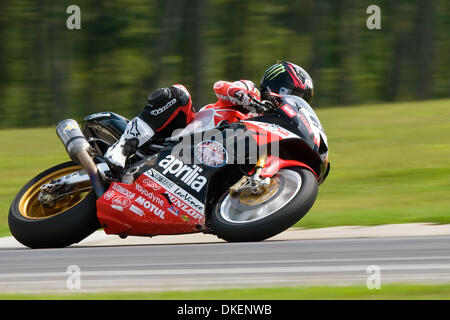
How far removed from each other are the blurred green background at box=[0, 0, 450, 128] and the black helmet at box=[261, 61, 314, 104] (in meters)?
22.8

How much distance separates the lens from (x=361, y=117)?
21.2 m

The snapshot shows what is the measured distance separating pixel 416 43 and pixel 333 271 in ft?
113

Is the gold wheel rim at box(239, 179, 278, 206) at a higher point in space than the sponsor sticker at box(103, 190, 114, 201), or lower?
higher

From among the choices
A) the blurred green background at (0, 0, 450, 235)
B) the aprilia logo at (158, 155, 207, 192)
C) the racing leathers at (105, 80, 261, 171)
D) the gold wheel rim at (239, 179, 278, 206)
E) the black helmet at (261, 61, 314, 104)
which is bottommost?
the blurred green background at (0, 0, 450, 235)

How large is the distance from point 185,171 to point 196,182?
0.15 meters

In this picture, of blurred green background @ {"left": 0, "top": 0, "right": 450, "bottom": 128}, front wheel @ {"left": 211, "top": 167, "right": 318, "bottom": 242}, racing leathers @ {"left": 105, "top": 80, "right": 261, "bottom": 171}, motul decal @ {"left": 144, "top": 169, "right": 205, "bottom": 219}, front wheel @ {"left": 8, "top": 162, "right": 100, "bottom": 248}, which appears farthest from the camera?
blurred green background @ {"left": 0, "top": 0, "right": 450, "bottom": 128}

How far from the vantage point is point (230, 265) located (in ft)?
17.5

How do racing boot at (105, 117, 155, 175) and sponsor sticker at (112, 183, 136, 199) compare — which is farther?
racing boot at (105, 117, 155, 175)

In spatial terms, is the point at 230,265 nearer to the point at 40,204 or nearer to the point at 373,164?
the point at 40,204

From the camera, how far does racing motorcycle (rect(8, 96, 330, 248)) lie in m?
6.30

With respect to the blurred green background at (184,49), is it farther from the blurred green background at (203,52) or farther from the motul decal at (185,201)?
the motul decal at (185,201)
